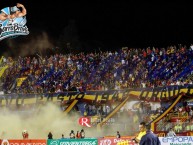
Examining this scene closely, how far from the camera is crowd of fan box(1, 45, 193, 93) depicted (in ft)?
123

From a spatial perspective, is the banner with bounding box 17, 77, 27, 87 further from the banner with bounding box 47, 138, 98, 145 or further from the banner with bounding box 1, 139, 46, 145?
the banner with bounding box 47, 138, 98, 145

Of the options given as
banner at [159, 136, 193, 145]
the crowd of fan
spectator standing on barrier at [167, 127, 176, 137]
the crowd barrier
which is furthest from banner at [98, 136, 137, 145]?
the crowd of fan

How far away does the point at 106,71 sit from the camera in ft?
135

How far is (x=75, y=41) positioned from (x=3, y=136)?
2359 centimetres

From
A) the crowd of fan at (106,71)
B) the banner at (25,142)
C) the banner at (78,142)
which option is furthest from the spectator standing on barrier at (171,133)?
the banner at (25,142)

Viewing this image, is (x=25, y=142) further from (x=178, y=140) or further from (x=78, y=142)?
(x=178, y=140)

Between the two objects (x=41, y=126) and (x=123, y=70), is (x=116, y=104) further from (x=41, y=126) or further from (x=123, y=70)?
(x=41, y=126)

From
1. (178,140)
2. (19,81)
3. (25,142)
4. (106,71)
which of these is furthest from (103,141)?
(19,81)

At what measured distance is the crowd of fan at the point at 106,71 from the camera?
1473 inches

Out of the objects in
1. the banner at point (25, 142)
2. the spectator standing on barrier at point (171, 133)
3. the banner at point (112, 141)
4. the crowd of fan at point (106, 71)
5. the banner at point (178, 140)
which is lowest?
the banner at point (178, 140)

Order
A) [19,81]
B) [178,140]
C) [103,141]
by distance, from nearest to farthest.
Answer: [178,140] → [103,141] → [19,81]

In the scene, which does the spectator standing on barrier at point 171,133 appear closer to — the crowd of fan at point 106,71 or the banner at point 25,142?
the crowd of fan at point 106,71

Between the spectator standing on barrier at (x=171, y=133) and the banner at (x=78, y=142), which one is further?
the spectator standing on barrier at (x=171, y=133)

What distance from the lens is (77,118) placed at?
37.4 meters
